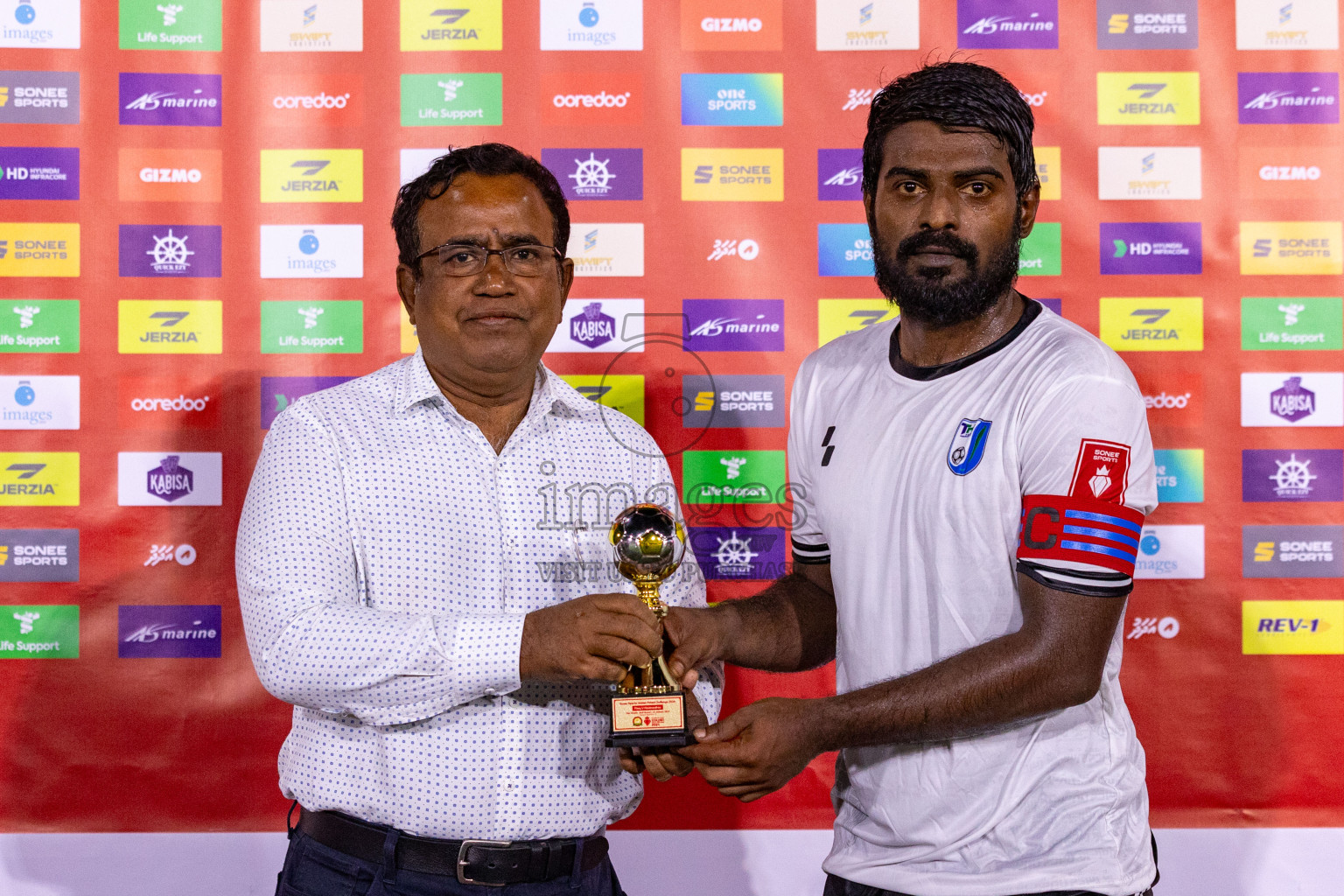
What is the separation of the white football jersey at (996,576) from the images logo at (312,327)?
5.32 ft

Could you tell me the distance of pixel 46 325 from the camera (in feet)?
8.98

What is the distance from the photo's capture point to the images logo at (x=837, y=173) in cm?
276

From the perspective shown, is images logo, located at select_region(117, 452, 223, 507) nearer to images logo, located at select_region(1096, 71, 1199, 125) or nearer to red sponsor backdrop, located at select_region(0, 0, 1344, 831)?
red sponsor backdrop, located at select_region(0, 0, 1344, 831)

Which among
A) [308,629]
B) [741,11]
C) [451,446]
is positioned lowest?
[308,629]

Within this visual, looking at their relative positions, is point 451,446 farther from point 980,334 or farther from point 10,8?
point 10,8

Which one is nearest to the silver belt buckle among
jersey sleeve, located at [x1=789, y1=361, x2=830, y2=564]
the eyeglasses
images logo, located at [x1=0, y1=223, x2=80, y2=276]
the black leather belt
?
the black leather belt

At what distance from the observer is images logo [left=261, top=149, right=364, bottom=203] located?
2.74 m

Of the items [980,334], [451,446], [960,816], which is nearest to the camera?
[960,816]

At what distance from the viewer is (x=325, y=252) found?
275 cm

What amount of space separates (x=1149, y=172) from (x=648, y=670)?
2118mm

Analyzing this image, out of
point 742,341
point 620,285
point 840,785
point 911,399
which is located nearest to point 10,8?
point 620,285

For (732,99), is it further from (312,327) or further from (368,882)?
(368,882)

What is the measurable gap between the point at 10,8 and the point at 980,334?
9.09ft

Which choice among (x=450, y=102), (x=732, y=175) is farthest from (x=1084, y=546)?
(x=450, y=102)
